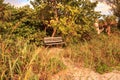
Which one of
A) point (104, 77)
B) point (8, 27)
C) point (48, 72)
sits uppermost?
point (8, 27)

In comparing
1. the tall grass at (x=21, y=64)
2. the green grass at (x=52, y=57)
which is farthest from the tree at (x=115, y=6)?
the tall grass at (x=21, y=64)

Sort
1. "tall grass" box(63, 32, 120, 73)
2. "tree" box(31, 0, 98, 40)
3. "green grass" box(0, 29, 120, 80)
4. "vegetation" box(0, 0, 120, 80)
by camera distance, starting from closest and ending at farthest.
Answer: "green grass" box(0, 29, 120, 80)
"tall grass" box(63, 32, 120, 73)
"vegetation" box(0, 0, 120, 80)
"tree" box(31, 0, 98, 40)

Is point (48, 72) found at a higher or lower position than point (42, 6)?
lower

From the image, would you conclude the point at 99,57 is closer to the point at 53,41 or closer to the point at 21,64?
the point at 53,41

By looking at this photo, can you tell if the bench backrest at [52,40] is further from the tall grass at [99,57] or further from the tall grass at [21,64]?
the tall grass at [21,64]

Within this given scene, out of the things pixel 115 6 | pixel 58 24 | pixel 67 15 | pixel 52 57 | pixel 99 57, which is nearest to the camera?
pixel 52 57

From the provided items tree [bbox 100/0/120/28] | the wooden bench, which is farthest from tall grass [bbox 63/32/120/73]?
tree [bbox 100/0/120/28]

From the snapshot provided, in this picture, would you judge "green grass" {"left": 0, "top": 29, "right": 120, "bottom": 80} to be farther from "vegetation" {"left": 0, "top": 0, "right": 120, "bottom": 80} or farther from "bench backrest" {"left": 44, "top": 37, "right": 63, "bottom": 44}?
"bench backrest" {"left": 44, "top": 37, "right": 63, "bottom": 44}

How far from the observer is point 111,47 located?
9.16m

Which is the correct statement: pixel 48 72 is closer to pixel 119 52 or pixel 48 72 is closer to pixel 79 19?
pixel 119 52

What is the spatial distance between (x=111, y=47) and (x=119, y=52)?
0.39m

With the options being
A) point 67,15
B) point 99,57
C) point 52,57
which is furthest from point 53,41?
point 52,57

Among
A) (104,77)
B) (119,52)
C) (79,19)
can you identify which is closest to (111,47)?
(119,52)

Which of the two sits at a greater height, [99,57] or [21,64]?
[21,64]
